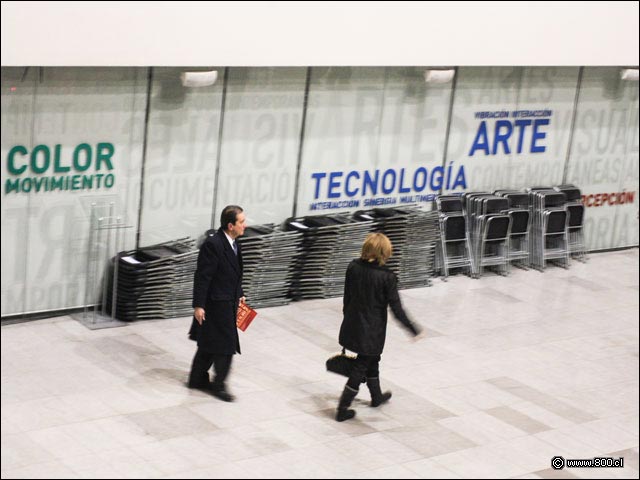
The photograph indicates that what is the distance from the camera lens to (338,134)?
14242 millimetres

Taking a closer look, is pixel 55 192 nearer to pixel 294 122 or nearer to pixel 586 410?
pixel 294 122

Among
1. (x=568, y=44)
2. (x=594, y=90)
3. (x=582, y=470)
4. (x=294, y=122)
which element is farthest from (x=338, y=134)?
(x=582, y=470)

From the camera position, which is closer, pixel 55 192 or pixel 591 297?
pixel 55 192

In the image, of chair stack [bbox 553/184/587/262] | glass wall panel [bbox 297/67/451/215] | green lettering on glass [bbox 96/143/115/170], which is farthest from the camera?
chair stack [bbox 553/184/587/262]

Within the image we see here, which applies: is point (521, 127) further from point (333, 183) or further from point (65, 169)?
point (65, 169)

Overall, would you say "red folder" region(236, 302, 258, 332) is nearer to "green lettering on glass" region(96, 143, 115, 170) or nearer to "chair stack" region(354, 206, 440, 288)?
"green lettering on glass" region(96, 143, 115, 170)

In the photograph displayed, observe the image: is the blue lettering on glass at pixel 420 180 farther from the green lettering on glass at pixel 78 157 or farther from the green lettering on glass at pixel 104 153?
the green lettering on glass at pixel 78 157

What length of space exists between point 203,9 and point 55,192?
2.49 m

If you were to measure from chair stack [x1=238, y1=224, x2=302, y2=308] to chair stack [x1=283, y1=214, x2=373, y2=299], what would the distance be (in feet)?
0.47

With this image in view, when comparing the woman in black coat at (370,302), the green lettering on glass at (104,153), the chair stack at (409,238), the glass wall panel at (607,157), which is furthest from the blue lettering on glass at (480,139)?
the woman in black coat at (370,302)

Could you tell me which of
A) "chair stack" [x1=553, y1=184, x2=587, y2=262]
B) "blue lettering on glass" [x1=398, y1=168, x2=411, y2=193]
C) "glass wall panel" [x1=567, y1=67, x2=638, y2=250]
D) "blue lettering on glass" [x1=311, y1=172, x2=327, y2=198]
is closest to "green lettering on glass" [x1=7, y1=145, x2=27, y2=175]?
"blue lettering on glass" [x1=311, y1=172, x2=327, y2=198]

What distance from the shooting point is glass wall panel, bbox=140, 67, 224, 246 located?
12.7 m

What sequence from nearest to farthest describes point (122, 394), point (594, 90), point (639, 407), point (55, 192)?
1. point (122, 394)
2. point (639, 407)
3. point (55, 192)
4. point (594, 90)

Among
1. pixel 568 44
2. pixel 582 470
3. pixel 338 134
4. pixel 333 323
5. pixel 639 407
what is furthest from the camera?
pixel 568 44
